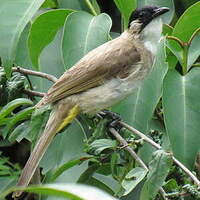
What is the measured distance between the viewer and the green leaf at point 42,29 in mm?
2750

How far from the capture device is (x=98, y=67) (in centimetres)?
304

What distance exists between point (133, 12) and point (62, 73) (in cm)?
47

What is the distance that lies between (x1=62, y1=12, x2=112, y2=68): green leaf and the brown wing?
Result: 0.12 metres

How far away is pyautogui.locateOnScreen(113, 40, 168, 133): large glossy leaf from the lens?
2.53 m

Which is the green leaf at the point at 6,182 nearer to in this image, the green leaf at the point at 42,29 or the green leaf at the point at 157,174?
the green leaf at the point at 42,29

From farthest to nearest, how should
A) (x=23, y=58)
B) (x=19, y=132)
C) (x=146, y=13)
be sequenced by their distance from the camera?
1. (x=146, y=13)
2. (x=23, y=58)
3. (x=19, y=132)

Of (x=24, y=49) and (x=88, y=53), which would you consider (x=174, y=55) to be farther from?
(x=24, y=49)

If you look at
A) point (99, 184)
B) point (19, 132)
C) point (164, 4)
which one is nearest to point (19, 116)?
point (19, 132)

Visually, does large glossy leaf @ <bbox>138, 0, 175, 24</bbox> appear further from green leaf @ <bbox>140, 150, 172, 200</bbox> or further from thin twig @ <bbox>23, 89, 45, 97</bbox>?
green leaf @ <bbox>140, 150, 172, 200</bbox>

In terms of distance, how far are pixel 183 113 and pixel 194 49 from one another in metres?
0.44

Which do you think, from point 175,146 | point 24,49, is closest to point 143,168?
point 175,146

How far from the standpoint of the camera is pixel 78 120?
3.02 m

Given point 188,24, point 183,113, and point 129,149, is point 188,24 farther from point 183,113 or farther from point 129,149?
point 129,149

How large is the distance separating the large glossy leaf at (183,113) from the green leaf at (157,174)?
0.36 metres
